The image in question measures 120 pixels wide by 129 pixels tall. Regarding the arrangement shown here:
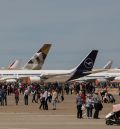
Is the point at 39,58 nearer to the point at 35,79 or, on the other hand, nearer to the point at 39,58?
the point at 39,58

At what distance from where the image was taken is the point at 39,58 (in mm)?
109562

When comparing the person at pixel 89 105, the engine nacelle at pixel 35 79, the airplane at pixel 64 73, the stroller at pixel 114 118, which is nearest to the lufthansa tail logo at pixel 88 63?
the airplane at pixel 64 73

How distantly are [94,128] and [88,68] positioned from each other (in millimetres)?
74656

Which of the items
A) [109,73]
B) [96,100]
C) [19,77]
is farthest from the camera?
[109,73]

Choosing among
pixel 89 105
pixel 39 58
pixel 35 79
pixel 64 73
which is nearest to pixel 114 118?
pixel 89 105

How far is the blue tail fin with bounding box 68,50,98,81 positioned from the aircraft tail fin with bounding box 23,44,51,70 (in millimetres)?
10522

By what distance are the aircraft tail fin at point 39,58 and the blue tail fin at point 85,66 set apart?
1052 cm

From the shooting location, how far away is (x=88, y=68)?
101 metres

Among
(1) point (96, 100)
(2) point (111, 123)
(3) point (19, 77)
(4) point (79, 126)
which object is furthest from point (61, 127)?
(3) point (19, 77)

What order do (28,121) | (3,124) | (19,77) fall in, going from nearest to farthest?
(3,124), (28,121), (19,77)

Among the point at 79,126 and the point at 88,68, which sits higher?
the point at 88,68

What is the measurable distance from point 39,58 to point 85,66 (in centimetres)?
1165

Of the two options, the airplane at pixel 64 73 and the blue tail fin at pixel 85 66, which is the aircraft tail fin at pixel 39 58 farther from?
the blue tail fin at pixel 85 66

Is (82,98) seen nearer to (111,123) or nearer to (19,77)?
(111,123)
